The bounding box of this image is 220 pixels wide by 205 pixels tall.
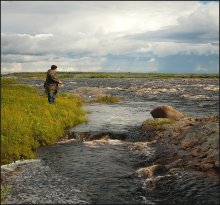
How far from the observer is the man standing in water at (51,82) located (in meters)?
25.3

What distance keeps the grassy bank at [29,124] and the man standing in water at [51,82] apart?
0.83m

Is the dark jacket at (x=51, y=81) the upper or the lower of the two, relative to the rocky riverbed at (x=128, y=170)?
upper

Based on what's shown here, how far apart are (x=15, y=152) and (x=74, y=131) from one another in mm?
7655

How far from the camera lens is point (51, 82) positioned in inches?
1019

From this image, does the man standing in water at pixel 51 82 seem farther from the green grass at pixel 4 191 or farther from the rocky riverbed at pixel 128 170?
the green grass at pixel 4 191

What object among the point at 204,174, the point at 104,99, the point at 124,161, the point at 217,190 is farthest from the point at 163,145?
the point at 104,99

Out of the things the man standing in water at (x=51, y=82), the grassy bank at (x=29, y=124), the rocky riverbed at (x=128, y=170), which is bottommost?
the rocky riverbed at (x=128, y=170)

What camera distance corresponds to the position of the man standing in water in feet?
82.9

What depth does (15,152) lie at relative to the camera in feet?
52.3

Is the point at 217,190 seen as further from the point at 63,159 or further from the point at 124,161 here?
the point at 63,159

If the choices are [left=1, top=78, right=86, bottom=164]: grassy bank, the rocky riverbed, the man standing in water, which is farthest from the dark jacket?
the rocky riverbed

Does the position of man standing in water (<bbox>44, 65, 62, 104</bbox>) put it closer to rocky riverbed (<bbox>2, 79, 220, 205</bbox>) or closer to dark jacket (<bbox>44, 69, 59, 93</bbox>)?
dark jacket (<bbox>44, 69, 59, 93</bbox>)

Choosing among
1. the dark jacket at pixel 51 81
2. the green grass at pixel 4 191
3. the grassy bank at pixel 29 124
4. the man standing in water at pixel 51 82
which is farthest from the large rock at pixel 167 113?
the green grass at pixel 4 191

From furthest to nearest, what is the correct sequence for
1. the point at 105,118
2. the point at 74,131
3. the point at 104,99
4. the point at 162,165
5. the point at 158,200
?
the point at 104,99, the point at 105,118, the point at 74,131, the point at 162,165, the point at 158,200
